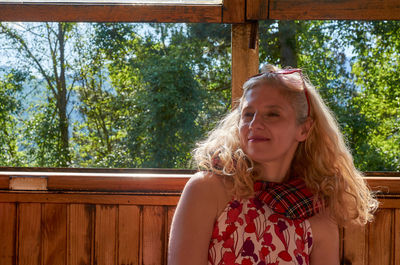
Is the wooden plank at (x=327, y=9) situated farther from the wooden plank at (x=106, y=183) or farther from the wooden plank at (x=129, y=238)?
the wooden plank at (x=129, y=238)

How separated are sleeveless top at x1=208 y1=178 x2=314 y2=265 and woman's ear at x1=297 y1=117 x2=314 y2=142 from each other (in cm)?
23

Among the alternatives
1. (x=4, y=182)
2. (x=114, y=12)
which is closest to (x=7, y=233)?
(x=4, y=182)

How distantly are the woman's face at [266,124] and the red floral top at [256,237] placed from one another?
0.17 meters

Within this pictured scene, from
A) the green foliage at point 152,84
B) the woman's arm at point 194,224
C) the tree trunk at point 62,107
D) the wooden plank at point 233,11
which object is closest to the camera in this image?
the woman's arm at point 194,224

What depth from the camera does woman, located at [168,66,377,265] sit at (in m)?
1.33

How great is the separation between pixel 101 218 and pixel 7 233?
357 mm

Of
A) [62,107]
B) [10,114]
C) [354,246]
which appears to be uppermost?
[62,107]

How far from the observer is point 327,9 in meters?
1.71

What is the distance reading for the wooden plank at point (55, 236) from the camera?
1.63m

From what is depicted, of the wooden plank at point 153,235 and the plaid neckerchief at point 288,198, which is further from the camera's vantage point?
the wooden plank at point 153,235

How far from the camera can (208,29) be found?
6.89 metres

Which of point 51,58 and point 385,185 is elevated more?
point 51,58

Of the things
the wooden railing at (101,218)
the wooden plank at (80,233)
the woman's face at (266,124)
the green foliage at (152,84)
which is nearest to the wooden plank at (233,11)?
the woman's face at (266,124)

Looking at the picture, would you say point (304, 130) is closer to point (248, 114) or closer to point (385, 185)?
point (248, 114)
